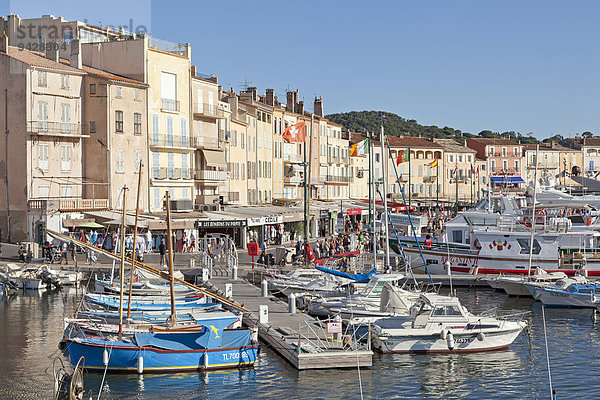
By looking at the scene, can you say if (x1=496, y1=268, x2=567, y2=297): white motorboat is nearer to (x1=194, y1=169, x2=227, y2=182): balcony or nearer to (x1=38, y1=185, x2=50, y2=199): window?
(x1=194, y1=169, x2=227, y2=182): balcony

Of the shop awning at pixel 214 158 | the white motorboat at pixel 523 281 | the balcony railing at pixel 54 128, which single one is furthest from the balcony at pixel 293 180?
the white motorboat at pixel 523 281

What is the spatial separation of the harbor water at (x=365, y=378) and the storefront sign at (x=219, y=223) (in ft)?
73.3

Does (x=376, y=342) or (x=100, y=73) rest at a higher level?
(x=100, y=73)

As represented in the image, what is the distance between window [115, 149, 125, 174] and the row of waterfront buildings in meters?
0.14

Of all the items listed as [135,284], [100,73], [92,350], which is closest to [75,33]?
[100,73]

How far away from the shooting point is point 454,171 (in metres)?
128

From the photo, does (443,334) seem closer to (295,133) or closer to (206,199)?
(295,133)

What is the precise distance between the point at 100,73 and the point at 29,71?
22.0ft

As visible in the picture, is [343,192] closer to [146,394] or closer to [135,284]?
[135,284]

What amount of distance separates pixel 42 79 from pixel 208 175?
16.1m

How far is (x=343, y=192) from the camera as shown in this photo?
107 meters

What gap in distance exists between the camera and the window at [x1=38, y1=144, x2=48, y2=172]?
5547 centimetres

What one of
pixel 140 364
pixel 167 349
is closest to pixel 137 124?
pixel 167 349

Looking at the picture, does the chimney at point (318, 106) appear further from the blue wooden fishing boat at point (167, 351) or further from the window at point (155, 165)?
the blue wooden fishing boat at point (167, 351)
